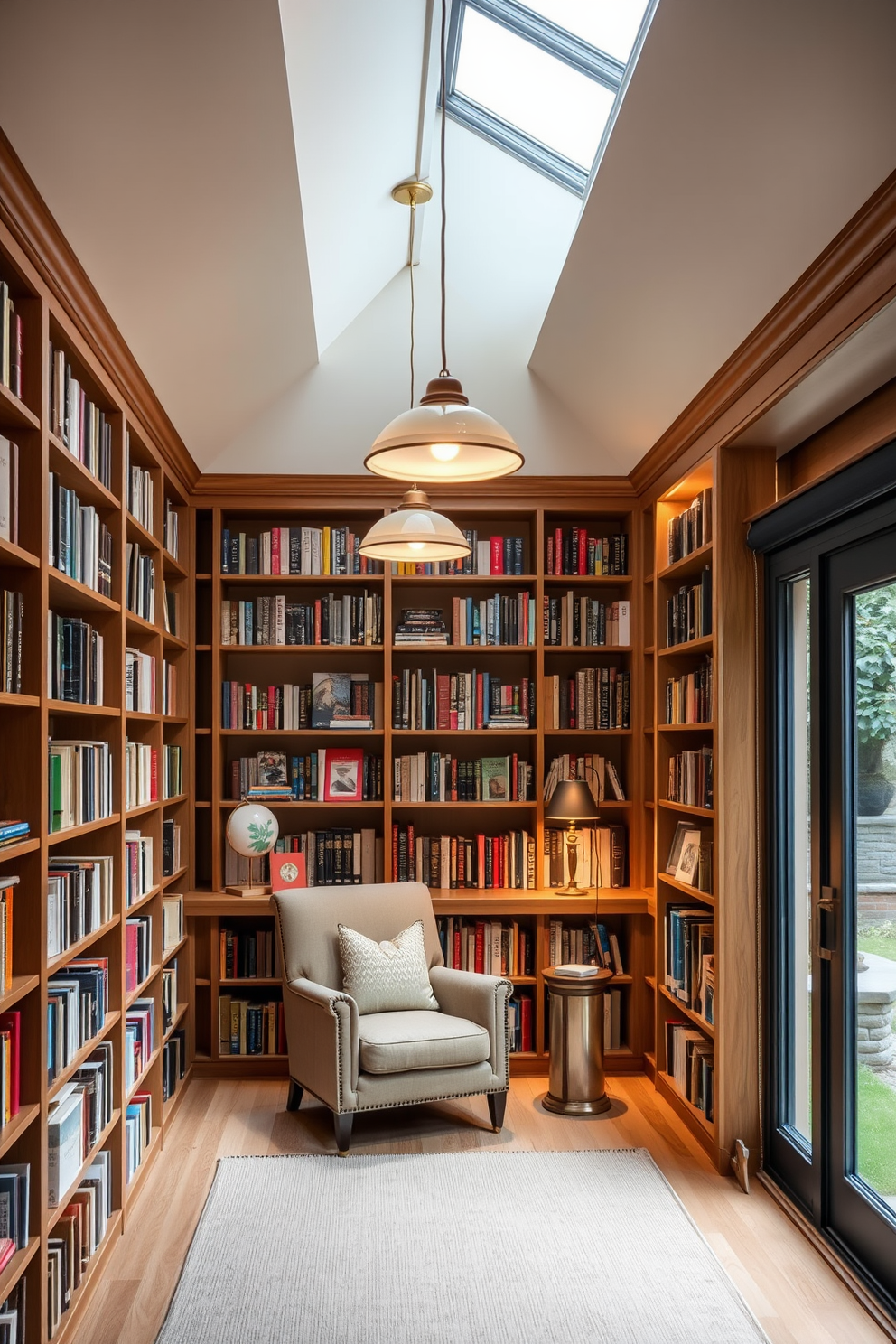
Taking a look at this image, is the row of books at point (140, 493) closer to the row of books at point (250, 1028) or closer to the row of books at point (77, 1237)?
the row of books at point (77, 1237)

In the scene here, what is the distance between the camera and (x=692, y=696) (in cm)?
432

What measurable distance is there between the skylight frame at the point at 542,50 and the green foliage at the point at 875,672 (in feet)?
5.38

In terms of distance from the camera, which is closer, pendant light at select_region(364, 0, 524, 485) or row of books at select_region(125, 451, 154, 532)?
pendant light at select_region(364, 0, 524, 485)

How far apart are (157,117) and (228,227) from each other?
621mm

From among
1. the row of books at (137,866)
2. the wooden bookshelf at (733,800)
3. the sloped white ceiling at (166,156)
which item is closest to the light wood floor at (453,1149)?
the wooden bookshelf at (733,800)

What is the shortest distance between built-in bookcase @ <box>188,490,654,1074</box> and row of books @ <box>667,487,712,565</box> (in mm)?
496

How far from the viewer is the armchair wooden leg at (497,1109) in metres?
4.20

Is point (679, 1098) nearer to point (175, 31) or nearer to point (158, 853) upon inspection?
point (158, 853)

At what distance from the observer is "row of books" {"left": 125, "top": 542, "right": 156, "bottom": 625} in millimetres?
3778

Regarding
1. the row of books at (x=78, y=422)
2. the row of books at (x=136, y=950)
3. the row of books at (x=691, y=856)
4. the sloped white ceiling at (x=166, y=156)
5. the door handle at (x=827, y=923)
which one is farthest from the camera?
the row of books at (x=691, y=856)

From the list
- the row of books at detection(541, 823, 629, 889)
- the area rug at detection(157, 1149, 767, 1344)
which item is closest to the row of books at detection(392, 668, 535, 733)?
the row of books at detection(541, 823, 629, 889)

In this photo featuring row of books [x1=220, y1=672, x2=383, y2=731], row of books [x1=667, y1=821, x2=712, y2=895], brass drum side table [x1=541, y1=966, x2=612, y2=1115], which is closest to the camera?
row of books [x1=667, y1=821, x2=712, y2=895]

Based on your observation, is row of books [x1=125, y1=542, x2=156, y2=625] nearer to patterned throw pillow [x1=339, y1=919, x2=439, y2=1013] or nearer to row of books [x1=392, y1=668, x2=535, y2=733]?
row of books [x1=392, y1=668, x2=535, y2=733]

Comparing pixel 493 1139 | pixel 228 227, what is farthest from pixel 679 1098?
pixel 228 227
